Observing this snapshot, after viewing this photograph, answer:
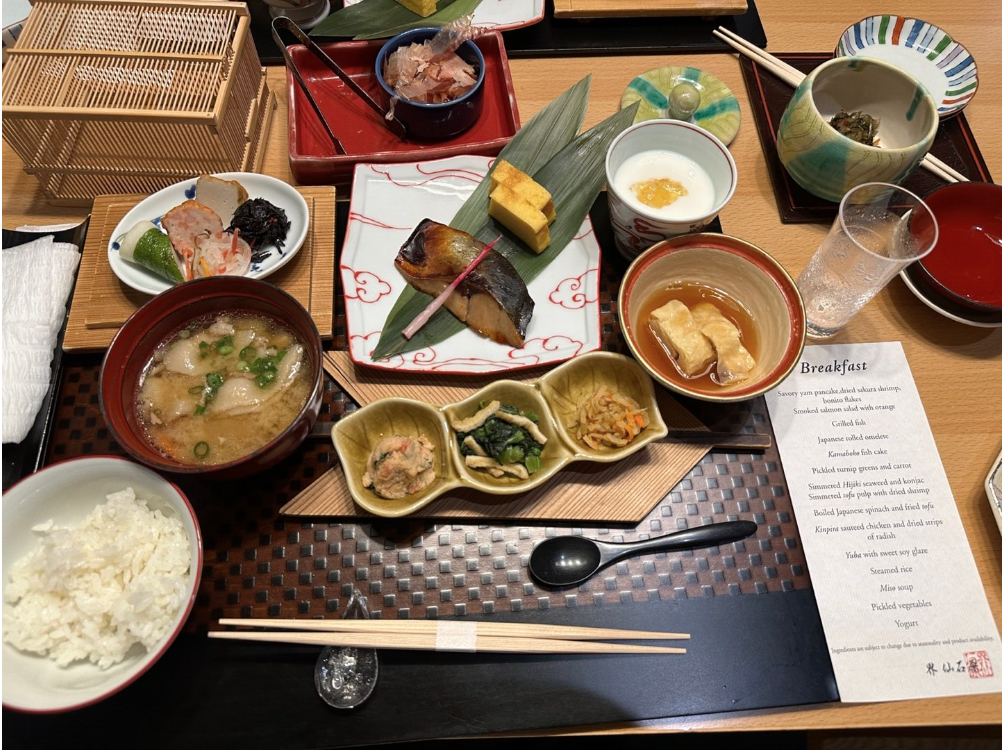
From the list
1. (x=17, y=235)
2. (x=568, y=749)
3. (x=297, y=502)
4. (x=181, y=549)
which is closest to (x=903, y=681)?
(x=568, y=749)

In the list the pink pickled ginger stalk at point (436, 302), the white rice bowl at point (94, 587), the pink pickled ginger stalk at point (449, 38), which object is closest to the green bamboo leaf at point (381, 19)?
the pink pickled ginger stalk at point (449, 38)

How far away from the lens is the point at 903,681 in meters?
1.47

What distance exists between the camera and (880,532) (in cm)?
165

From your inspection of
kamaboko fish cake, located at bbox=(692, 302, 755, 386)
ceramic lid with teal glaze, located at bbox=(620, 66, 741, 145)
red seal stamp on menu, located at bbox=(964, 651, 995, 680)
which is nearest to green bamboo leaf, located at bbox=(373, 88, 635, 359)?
ceramic lid with teal glaze, located at bbox=(620, 66, 741, 145)

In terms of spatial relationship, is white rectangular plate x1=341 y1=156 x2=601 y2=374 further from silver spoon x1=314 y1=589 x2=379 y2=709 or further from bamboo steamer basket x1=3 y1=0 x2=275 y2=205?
silver spoon x1=314 y1=589 x2=379 y2=709

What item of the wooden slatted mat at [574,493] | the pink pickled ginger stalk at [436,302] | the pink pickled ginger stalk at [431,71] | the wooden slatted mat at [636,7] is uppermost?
the wooden slatted mat at [636,7]

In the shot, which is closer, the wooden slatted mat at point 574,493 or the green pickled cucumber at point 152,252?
the wooden slatted mat at point 574,493

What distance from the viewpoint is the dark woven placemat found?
6.99 ft

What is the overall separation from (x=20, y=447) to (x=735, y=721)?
6.78 ft

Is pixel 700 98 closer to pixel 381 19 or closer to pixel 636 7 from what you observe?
pixel 636 7

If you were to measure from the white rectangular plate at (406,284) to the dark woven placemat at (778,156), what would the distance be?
2.69 ft

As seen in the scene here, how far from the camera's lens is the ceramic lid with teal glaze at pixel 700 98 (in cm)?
224

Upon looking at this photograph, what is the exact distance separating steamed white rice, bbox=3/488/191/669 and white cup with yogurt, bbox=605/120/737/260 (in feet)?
5.20

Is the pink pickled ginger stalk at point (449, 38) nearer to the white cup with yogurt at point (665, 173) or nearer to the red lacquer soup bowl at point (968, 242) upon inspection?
the white cup with yogurt at point (665, 173)
